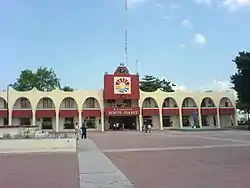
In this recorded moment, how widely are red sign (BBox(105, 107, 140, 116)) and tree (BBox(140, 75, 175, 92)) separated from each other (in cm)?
1626

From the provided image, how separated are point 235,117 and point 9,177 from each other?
67342 millimetres

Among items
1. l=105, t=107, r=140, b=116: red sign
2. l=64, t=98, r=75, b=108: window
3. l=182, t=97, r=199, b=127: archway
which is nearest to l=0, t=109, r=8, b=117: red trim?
l=64, t=98, r=75, b=108: window

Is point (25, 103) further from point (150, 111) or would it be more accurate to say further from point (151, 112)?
point (151, 112)

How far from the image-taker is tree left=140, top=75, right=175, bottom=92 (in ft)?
278

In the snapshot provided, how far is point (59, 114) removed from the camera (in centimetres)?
6719

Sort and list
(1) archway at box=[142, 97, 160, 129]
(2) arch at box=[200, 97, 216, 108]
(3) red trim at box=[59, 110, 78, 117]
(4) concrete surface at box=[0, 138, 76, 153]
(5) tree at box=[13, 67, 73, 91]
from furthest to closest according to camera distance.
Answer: (5) tree at box=[13, 67, 73, 91], (2) arch at box=[200, 97, 216, 108], (1) archway at box=[142, 97, 160, 129], (3) red trim at box=[59, 110, 78, 117], (4) concrete surface at box=[0, 138, 76, 153]

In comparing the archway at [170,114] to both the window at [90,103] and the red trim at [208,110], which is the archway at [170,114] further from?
the window at [90,103]

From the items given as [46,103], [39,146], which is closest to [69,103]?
[46,103]

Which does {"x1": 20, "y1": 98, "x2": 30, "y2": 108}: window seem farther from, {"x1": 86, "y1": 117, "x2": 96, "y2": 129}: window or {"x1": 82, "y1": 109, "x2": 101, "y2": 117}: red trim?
{"x1": 86, "y1": 117, "x2": 96, "y2": 129}: window

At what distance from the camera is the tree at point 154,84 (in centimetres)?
8469

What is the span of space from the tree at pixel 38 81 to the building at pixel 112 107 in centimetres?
2020

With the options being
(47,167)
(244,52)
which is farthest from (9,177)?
(244,52)

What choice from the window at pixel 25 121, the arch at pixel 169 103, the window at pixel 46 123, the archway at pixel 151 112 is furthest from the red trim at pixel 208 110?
the window at pixel 25 121

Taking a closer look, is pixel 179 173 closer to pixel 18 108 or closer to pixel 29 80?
pixel 18 108
